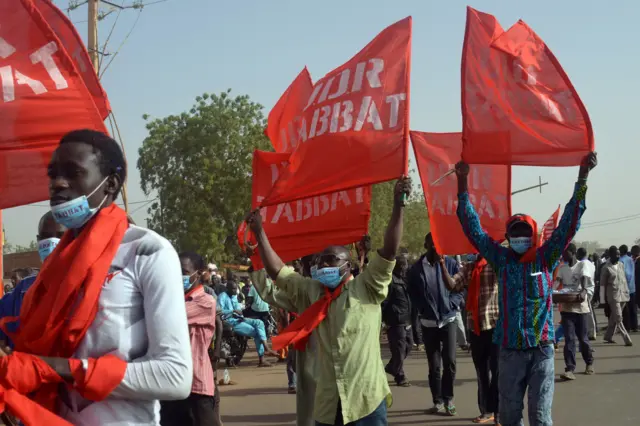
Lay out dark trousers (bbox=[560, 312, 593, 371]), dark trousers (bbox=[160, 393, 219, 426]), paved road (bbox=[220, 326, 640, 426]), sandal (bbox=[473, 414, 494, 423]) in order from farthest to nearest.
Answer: dark trousers (bbox=[560, 312, 593, 371]), paved road (bbox=[220, 326, 640, 426]), sandal (bbox=[473, 414, 494, 423]), dark trousers (bbox=[160, 393, 219, 426])

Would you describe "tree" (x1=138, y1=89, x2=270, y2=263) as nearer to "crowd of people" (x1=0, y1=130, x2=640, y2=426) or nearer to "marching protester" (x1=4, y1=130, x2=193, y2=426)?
"crowd of people" (x1=0, y1=130, x2=640, y2=426)

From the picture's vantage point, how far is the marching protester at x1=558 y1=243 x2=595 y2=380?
11.6 m

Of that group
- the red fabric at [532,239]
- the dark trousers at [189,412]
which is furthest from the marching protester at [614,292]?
the dark trousers at [189,412]

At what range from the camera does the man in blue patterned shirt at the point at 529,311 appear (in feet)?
18.7

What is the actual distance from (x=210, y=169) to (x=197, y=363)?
31.7 meters

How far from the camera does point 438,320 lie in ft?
31.4

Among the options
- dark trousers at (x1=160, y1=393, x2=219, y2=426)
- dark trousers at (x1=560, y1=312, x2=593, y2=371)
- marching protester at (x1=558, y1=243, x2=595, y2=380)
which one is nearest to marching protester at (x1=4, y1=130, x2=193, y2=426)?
dark trousers at (x1=160, y1=393, x2=219, y2=426)

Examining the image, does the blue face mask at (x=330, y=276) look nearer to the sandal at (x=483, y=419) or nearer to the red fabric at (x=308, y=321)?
the red fabric at (x=308, y=321)

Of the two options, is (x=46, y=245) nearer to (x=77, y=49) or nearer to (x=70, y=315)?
(x=70, y=315)

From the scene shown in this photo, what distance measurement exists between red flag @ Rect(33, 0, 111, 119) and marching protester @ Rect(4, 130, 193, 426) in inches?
125

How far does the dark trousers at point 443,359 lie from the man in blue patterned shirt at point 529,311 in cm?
344

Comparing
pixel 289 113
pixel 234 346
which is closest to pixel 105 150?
pixel 289 113

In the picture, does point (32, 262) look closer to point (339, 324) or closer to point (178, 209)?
point (178, 209)

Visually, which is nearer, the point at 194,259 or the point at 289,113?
the point at 194,259
